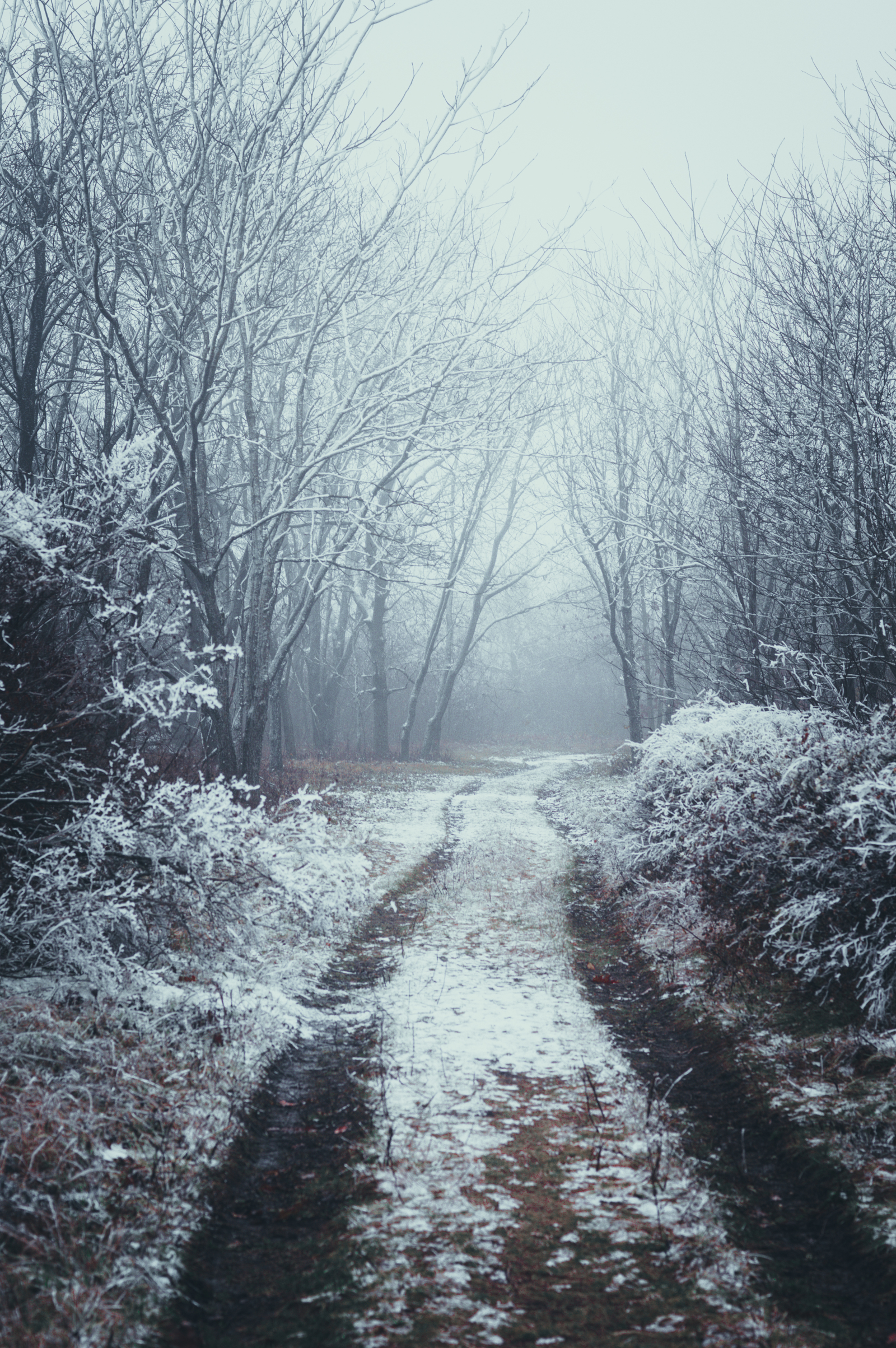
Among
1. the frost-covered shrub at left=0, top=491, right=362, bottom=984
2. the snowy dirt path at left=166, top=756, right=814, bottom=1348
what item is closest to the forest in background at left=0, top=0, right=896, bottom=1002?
the frost-covered shrub at left=0, top=491, right=362, bottom=984

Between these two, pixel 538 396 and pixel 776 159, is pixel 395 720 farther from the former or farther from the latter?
pixel 776 159

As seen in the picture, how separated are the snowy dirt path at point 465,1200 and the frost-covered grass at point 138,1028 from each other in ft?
0.87

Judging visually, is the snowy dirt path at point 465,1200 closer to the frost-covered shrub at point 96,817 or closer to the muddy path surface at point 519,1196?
the muddy path surface at point 519,1196

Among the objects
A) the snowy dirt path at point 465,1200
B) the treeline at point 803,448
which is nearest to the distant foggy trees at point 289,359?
the treeline at point 803,448

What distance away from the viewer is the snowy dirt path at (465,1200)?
2.87 meters

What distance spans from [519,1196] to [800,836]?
2971mm

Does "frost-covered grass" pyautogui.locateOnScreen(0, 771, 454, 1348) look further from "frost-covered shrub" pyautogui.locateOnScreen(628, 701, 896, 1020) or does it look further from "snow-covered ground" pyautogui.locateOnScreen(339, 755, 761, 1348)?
"frost-covered shrub" pyautogui.locateOnScreen(628, 701, 896, 1020)

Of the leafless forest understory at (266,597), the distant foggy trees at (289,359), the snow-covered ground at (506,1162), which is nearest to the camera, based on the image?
the snow-covered ground at (506,1162)

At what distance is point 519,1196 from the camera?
3639 millimetres

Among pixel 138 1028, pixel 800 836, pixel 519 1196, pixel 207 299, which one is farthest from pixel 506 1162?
pixel 207 299

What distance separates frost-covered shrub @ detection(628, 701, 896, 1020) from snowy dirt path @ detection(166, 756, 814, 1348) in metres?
1.43

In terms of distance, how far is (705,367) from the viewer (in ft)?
38.4

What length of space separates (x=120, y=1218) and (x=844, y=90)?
10551 millimetres

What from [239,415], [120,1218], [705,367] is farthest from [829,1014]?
Answer: [239,415]
